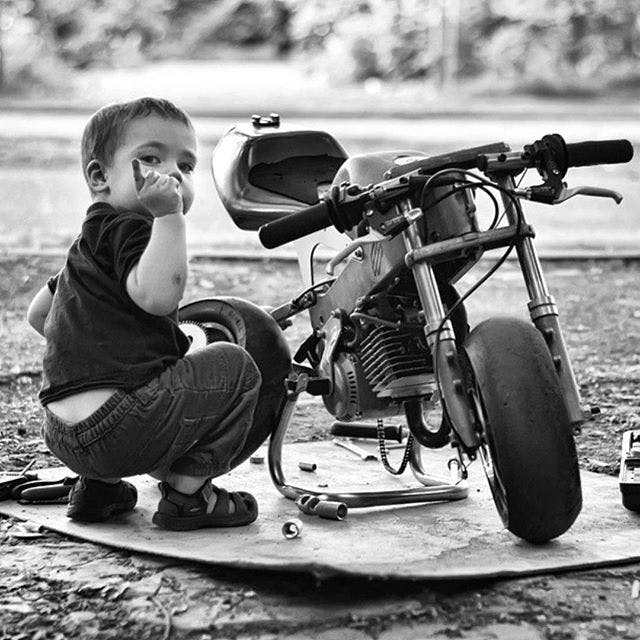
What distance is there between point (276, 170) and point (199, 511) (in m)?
1.18

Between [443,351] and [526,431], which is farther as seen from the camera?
[443,351]

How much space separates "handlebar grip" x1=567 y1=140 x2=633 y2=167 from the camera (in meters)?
3.29

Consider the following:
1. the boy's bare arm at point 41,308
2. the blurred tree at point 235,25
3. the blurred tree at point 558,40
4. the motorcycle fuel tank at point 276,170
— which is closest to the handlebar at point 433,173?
the boy's bare arm at point 41,308

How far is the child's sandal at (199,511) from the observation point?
3482 mm

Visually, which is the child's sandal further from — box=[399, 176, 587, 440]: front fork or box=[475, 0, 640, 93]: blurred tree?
box=[475, 0, 640, 93]: blurred tree

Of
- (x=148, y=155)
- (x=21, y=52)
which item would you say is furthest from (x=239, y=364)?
(x=21, y=52)

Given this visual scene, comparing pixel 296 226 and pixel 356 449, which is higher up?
pixel 296 226

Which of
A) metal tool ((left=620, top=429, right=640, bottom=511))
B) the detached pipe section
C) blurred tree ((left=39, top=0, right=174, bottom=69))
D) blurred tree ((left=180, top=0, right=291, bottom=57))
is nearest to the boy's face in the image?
the detached pipe section

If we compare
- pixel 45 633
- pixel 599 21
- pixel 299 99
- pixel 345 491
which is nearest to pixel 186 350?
pixel 345 491

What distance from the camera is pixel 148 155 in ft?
11.4

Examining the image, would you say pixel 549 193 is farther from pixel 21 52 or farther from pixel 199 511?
pixel 21 52

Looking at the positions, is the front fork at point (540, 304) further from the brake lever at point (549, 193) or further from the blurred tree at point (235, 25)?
the blurred tree at point (235, 25)

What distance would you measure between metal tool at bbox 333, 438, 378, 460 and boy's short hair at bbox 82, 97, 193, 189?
126cm

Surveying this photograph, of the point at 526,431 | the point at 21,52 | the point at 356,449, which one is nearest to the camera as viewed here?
the point at 526,431
